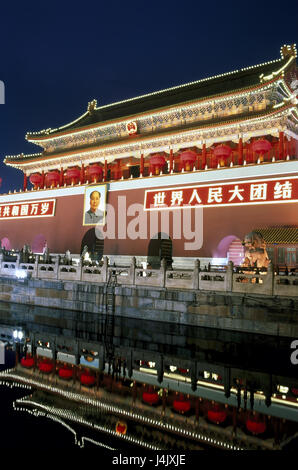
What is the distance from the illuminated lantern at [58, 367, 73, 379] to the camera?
7.28 meters

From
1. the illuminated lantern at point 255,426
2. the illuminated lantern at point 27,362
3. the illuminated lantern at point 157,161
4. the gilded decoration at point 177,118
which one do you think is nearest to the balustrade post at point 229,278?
the illuminated lantern at point 255,426

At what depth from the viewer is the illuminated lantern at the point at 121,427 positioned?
16.7ft

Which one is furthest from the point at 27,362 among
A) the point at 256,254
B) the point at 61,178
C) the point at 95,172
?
the point at 61,178

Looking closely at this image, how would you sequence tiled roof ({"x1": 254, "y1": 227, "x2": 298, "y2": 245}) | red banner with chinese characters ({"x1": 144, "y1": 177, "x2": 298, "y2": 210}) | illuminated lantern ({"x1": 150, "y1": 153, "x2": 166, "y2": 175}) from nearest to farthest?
tiled roof ({"x1": 254, "y1": 227, "x2": 298, "y2": 245}) < red banner with chinese characters ({"x1": 144, "y1": 177, "x2": 298, "y2": 210}) < illuminated lantern ({"x1": 150, "y1": 153, "x2": 166, "y2": 175})

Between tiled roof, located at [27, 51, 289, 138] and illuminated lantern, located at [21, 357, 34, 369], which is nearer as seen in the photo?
illuminated lantern, located at [21, 357, 34, 369]

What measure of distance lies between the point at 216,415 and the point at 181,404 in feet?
2.14

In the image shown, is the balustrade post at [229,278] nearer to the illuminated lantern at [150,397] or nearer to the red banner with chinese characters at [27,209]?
the illuminated lantern at [150,397]

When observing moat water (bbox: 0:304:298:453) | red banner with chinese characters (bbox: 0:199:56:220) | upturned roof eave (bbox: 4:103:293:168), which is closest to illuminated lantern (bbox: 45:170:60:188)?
upturned roof eave (bbox: 4:103:293:168)

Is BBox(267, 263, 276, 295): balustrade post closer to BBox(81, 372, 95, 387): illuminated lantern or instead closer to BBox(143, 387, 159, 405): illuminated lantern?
BBox(143, 387, 159, 405): illuminated lantern

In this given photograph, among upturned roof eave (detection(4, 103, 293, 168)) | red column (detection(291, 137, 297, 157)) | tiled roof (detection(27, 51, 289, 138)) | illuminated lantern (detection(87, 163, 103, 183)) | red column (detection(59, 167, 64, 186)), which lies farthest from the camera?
red column (detection(59, 167, 64, 186))

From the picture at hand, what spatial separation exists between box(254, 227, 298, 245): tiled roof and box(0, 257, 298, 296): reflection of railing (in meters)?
2.45

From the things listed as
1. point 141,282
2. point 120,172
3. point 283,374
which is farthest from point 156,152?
point 283,374

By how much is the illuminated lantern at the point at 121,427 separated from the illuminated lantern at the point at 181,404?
0.93 meters
